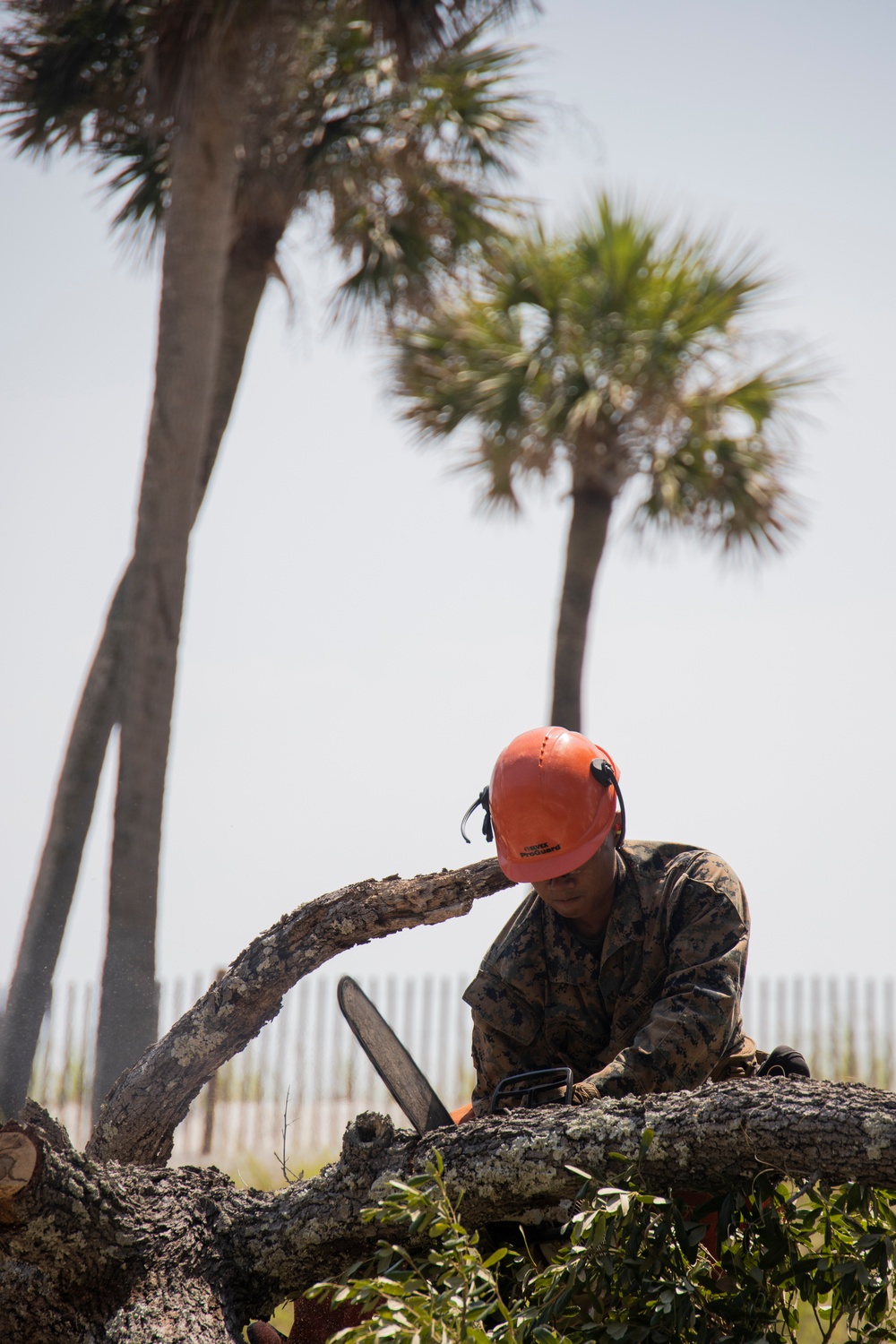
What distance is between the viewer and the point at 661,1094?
2.43 m

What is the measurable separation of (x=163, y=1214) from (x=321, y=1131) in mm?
7624

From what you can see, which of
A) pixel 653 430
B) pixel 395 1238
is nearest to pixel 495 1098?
pixel 395 1238

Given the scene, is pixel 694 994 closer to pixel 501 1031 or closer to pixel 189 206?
pixel 501 1031

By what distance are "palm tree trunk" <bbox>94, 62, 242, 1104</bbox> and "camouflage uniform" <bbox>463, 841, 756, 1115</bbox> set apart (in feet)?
10.9

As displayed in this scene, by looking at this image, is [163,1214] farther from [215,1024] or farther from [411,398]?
[411,398]

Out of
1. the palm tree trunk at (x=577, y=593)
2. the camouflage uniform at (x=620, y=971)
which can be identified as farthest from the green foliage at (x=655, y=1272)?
the palm tree trunk at (x=577, y=593)

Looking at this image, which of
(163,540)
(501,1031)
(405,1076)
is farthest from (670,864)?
(163,540)

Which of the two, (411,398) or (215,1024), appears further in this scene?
(411,398)

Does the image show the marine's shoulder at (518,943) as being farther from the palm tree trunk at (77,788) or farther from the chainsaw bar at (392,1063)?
the palm tree trunk at (77,788)

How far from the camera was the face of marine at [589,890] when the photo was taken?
3.29m

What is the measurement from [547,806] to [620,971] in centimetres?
63

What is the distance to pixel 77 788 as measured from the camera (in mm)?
7562

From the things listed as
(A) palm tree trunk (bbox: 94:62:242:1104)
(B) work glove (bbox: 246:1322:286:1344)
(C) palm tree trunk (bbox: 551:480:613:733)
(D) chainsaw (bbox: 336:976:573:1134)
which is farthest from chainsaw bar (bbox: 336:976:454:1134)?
(C) palm tree trunk (bbox: 551:480:613:733)

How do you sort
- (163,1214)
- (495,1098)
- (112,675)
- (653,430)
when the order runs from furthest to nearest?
(653,430) < (112,675) < (495,1098) < (163,1214)
